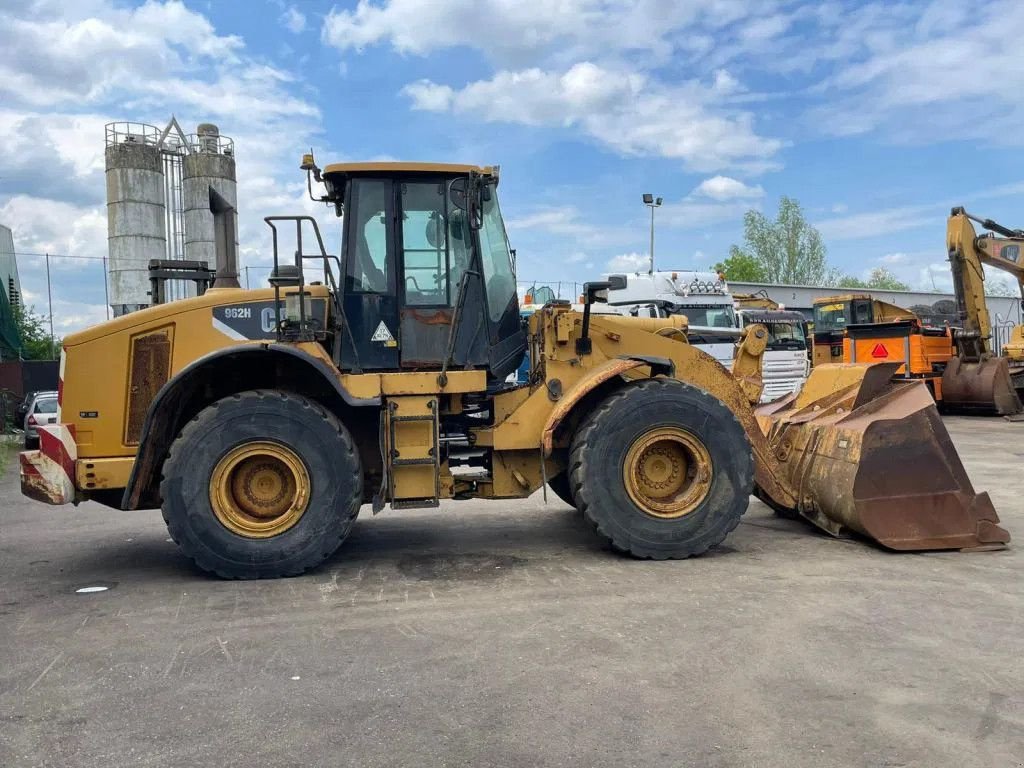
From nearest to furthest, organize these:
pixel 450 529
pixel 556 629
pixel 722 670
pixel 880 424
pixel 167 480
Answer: pixel 722 670 → pixel 556 629 → pixel 167 480 → pixel 880 424 → pixel 450 529

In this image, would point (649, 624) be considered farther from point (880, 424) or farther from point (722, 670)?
point (880, 424)

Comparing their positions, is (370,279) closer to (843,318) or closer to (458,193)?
(458,193)

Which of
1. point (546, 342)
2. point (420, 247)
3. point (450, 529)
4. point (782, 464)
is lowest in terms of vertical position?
point (450, 529)

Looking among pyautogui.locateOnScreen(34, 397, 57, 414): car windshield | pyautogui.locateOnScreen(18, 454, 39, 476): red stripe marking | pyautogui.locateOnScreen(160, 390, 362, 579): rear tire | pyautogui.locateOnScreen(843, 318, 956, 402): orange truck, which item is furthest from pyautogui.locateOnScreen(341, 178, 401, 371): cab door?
pyautogui.locateOnScreen(843, 318, 956, 402): orange truck

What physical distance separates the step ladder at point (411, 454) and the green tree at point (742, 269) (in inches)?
2198

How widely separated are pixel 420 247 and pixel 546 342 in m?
1.17

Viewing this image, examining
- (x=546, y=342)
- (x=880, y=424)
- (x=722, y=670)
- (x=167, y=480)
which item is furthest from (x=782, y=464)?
(x=167, y=480)

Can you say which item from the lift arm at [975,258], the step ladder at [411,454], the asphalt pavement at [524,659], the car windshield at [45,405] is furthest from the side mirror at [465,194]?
the lift arm at [975,258]

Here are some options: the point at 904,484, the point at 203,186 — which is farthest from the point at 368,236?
A: the point at 203,186

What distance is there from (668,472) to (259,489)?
9.60ft

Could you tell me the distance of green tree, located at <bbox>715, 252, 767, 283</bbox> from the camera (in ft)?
198

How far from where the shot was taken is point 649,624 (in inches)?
189

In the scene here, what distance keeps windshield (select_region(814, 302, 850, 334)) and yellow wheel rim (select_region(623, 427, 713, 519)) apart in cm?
1794

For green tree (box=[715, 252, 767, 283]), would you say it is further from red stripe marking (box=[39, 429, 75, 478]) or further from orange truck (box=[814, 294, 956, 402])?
red stripe marking (box=[39, 429, 75, 478])
